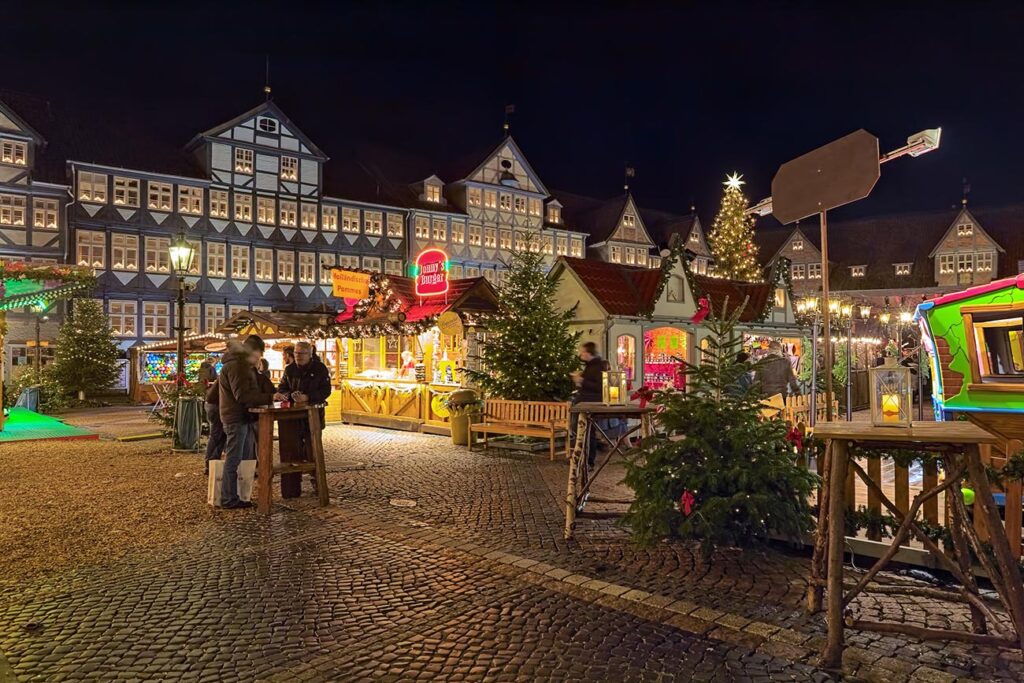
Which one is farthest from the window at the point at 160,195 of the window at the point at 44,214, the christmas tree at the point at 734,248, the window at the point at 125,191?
the christmas tree at the point at 734,248

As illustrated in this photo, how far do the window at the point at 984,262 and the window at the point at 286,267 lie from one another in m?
41.2

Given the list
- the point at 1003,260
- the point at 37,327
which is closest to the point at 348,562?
the point at 37,327

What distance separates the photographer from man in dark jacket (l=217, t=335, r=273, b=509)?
8016mm

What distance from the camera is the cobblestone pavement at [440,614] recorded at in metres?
3.88

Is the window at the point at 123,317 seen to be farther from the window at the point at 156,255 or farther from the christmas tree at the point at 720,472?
the christmas tree at the point at 720,472

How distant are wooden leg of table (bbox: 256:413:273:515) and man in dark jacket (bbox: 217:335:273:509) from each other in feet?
1.24

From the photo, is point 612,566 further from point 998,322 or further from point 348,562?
point 998,322

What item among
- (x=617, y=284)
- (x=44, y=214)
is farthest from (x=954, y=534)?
(x=44, y=214)

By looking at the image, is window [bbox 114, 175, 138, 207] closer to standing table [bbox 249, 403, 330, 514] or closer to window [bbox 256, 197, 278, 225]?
window [bbox 256, 197, 278, 225]

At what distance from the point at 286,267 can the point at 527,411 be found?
2767cm

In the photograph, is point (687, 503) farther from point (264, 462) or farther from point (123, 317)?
point (123, 317)

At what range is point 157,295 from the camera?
110 feet

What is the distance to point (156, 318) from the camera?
33688 mm

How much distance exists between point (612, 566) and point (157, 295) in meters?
33.5
